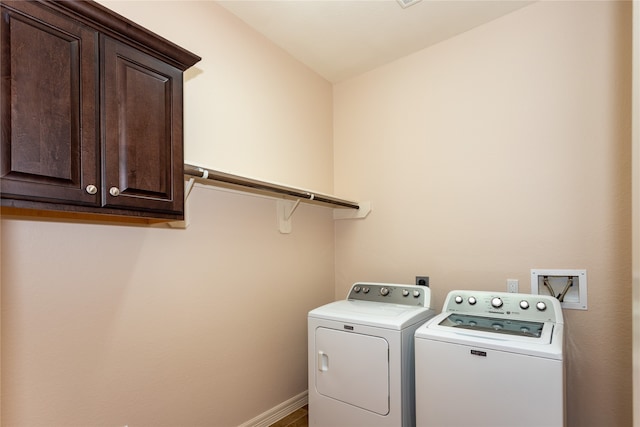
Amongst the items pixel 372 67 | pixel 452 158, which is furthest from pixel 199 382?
pixel 372 67

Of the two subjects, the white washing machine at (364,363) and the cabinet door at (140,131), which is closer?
the cabinet door at (140,131)

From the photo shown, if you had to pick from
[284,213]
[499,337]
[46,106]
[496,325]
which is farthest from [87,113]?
[496,325]

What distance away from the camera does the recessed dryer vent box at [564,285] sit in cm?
191

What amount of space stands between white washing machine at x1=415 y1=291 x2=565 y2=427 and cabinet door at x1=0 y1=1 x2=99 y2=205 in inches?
63.7

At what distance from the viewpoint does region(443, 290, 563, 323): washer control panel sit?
6.00 feet

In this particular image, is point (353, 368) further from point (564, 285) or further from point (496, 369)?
point (564, 285)

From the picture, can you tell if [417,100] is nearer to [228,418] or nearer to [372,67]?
[372,67]

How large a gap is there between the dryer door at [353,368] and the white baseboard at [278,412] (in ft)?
1.51

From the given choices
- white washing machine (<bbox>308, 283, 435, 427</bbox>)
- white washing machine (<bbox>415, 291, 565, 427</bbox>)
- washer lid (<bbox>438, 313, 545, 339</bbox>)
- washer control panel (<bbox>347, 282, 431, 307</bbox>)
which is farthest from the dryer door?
washer control panel (<bbox>347, 282, 431, 307</bbox>)

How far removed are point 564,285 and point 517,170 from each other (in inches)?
28.3

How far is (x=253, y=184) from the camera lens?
1.92 m

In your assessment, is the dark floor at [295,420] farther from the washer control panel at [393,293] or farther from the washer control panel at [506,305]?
the washer control panel at [506,305]

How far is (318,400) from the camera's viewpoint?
2.06 meters

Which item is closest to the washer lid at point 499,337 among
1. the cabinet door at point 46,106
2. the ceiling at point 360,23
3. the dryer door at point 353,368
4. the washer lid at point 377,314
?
the washer lid at point 377,314
